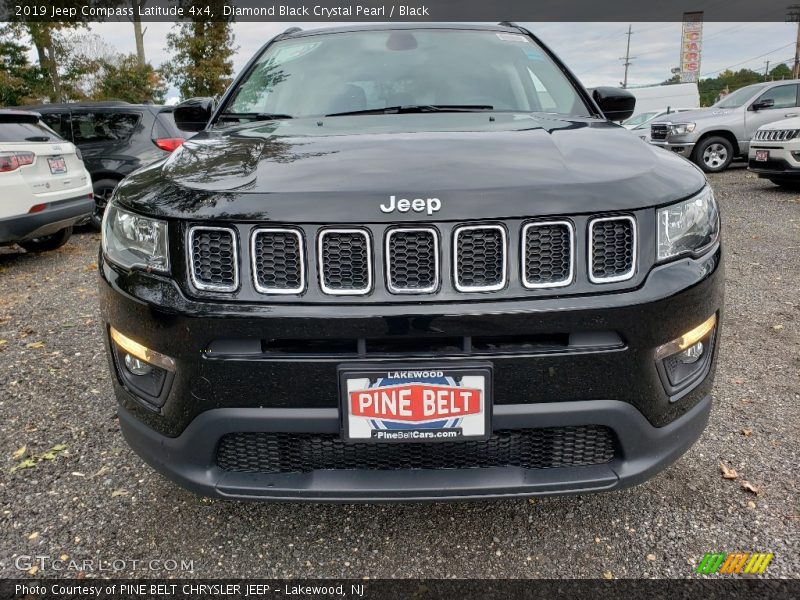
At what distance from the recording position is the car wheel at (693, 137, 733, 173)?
1248cm

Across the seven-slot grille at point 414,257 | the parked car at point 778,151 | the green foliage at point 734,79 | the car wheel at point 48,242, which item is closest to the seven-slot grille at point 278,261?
the seven-slot grille at point 414,257

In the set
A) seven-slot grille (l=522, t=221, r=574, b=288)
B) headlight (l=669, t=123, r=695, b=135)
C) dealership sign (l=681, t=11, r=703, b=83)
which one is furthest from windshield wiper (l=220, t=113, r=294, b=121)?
dealership sign (l=681, t=11, r=703, b=83)

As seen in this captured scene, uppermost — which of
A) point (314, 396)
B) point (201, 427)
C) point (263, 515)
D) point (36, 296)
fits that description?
point (314, 396)

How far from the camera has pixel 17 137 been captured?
19.0 ft

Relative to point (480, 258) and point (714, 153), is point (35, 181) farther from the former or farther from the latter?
point (714, 153)

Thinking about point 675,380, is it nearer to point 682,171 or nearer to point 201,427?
point 682,171

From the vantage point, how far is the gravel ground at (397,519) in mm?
1944

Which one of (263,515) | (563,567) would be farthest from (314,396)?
(563,567)

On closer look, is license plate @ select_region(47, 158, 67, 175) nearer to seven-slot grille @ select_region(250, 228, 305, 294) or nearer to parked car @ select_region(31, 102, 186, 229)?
parked car @ select_region(31, 102, 186, 229)

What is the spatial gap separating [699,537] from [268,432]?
1.40 meters

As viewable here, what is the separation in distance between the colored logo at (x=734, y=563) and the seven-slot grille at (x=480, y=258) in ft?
3.63

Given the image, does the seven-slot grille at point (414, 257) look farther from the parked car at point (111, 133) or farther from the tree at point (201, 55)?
the tree at point (201, 55)

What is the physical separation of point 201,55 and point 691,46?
2715 centimetres

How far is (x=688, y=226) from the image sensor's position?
5.75ft
